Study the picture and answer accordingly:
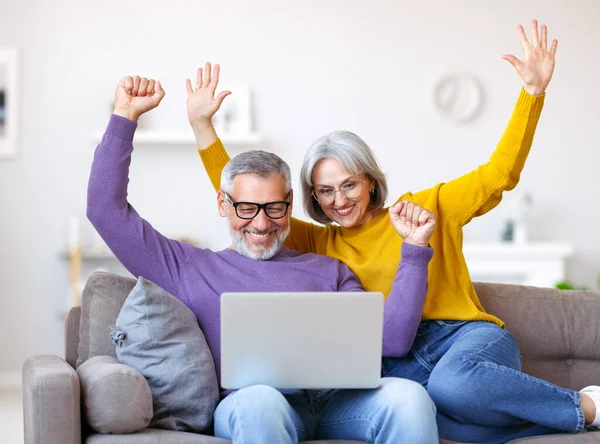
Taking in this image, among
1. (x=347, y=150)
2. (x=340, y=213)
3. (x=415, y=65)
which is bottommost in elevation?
(x=340, y=213)

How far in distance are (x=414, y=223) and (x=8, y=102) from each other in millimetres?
4216

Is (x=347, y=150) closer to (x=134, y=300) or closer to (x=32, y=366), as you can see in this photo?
(x=134, y=300)

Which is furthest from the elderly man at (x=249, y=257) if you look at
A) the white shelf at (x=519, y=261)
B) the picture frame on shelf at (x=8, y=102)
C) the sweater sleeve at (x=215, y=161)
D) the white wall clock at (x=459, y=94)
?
the white wall clock at (x=459, y=94)

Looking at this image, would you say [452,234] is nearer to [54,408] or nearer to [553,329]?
[553,329]

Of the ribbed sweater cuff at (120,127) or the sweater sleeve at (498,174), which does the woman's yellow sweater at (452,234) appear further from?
the ribbed sweater cuff at (120,127)

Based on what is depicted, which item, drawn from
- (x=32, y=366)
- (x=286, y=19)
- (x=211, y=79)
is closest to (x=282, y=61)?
(x=286, y=19)

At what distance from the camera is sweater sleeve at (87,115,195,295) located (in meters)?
2.43

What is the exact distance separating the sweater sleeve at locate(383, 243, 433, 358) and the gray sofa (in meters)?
0.42

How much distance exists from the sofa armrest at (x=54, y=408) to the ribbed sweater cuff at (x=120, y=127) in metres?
0.74

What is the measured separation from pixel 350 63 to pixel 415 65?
480 mm

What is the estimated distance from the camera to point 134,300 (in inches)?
90.0

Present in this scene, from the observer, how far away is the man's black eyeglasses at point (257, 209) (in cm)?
252

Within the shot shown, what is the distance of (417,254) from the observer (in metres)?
2.42

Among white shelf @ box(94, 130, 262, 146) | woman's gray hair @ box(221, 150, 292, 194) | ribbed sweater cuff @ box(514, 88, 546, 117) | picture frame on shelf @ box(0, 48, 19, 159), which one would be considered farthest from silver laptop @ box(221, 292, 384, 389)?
picture frame on shelf @ box(0, 48, 19, 159)
